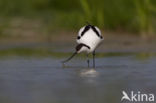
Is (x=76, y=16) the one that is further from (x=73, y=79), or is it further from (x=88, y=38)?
(x=73, y=79)

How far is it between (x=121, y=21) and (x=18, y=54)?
4438 millimetres

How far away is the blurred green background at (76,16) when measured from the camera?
18.5 metres

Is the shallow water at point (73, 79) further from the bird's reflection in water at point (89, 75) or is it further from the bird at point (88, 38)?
the bird at point (88, 38)

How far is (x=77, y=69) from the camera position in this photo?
1308 cm

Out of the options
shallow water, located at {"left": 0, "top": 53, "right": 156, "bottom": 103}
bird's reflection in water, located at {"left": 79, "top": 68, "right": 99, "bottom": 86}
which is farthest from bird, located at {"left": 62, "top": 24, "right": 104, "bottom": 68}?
bird's reflection in water, located at {"left": 79, "top": 68, "right": 99, "bottom": 86}

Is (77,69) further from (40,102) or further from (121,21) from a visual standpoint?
(121,21)

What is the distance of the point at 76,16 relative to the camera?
1975 cm

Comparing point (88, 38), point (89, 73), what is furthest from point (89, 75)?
point (88, 38)

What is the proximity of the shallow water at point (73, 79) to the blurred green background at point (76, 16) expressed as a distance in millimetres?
3358

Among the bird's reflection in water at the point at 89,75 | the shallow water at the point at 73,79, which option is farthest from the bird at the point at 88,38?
the bird's reflection in water at the point at 89,75

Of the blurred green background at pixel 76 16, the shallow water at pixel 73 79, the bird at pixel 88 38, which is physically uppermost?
the blurred green background at pixel 76 16

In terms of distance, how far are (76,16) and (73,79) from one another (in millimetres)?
8581

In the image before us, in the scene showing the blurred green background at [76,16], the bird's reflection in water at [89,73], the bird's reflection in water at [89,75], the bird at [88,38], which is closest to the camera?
the bird's reflection in water at [89,75]

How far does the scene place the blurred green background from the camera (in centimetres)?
Result: 1850
